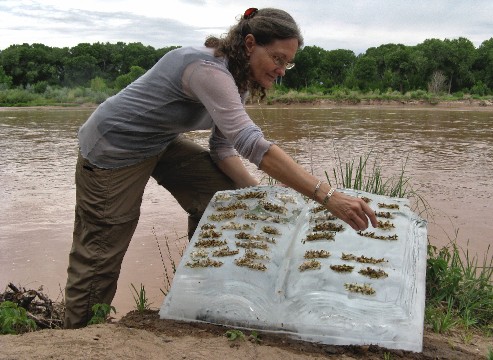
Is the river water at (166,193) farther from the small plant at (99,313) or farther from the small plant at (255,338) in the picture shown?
the small plant at (255,338)

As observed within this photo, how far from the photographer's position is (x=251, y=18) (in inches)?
102

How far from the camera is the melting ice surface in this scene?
2.22 m

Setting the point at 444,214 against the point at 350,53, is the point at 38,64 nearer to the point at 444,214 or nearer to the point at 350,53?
the point at 350,53

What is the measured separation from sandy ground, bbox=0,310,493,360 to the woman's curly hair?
107cm

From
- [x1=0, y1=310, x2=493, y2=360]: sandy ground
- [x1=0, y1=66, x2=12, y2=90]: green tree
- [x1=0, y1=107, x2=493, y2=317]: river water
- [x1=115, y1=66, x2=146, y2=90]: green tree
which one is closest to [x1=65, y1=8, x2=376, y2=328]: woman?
[x1=0, y1=310, x2=493, y2=360]: sandy ground

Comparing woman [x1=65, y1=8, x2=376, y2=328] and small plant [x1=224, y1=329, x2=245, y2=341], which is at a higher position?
woman [x1=65, y1=8, x2=376, y2=328]

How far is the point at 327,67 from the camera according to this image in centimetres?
4194

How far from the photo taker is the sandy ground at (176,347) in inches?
83.7

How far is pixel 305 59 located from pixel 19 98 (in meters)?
18.6

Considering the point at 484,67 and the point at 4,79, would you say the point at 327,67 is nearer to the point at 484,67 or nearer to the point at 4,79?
the point at 484,67

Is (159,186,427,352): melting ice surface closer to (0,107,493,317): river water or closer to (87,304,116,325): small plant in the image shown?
(87,304,116,325): small plant

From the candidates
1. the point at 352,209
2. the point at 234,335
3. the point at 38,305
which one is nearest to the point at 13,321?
the point at 38,305

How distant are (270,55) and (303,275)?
90 cm

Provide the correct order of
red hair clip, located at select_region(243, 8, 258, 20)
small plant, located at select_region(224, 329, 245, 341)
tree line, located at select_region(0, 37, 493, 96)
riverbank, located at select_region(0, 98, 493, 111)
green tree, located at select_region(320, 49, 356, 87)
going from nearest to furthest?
small plant, located at select_region(224, 329, 245, 341) < red hair clip, located at select_region(243, 8, 258, 20) < riverbank, located at select_region(0, 98, 493, 111) < tree line, located at select_region(0, 37, 493, 96) < green tree, located at select_region(320, 49, 356, 87)
